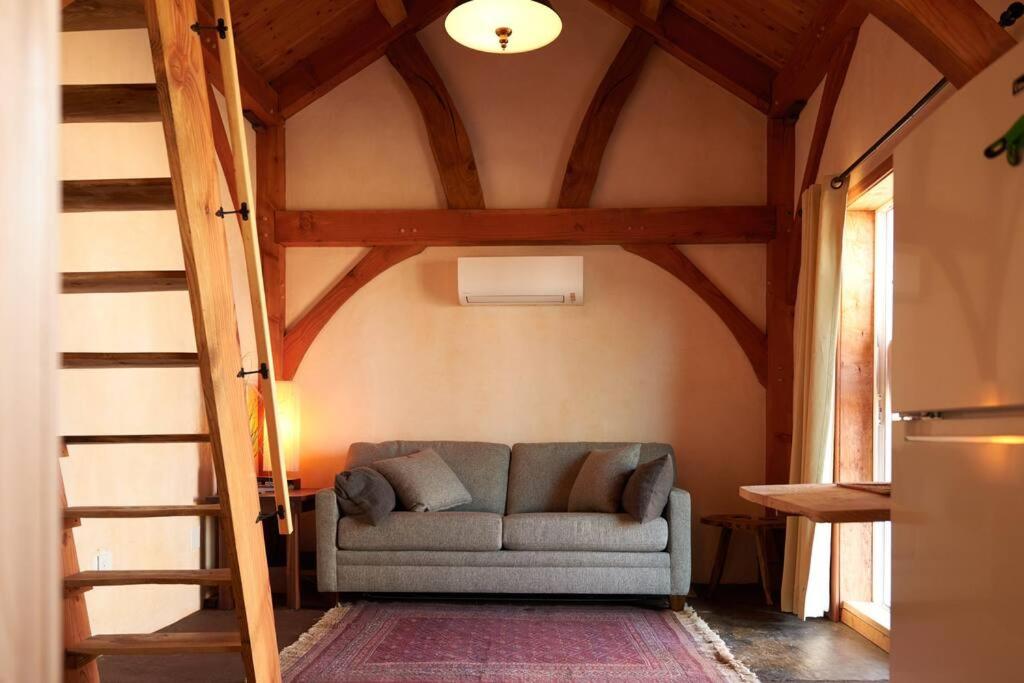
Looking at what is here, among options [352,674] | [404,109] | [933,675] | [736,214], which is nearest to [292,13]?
[404,109]

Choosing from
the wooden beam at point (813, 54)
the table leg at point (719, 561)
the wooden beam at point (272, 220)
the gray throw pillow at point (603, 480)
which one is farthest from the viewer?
the wooden beam at point (272, 220)

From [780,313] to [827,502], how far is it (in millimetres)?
3619

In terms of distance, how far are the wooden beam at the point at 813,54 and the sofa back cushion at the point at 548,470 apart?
216 cm

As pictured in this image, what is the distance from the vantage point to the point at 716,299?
5859 millimetres

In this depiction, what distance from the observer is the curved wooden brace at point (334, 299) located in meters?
5.99

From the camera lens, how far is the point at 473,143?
6051 millimetres

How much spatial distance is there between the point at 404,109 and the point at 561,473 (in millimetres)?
2563

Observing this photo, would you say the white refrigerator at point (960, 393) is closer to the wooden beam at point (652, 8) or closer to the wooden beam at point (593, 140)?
the wooden beam at point (652, 8)

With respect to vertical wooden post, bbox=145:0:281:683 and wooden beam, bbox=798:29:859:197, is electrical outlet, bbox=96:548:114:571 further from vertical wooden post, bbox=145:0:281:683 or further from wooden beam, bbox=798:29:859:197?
wooden beam, bbox=798:29:859:197

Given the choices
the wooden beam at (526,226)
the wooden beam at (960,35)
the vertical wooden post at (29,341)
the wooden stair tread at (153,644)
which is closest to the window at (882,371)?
the wooden beam at (526,226)

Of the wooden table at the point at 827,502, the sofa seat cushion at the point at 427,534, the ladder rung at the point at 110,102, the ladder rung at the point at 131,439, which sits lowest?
the sofa seat cushion at the point at 427,534

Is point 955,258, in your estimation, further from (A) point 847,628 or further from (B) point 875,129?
(A) point 847,628

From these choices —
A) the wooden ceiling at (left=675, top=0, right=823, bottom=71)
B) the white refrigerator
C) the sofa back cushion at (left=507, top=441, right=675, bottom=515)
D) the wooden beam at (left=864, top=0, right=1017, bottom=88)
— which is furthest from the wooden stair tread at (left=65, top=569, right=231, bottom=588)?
the wooden ceiling at (left=675, top=0, right=823, bottom=71)

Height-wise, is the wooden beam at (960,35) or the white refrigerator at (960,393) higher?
the wooden beam at (960,35)
